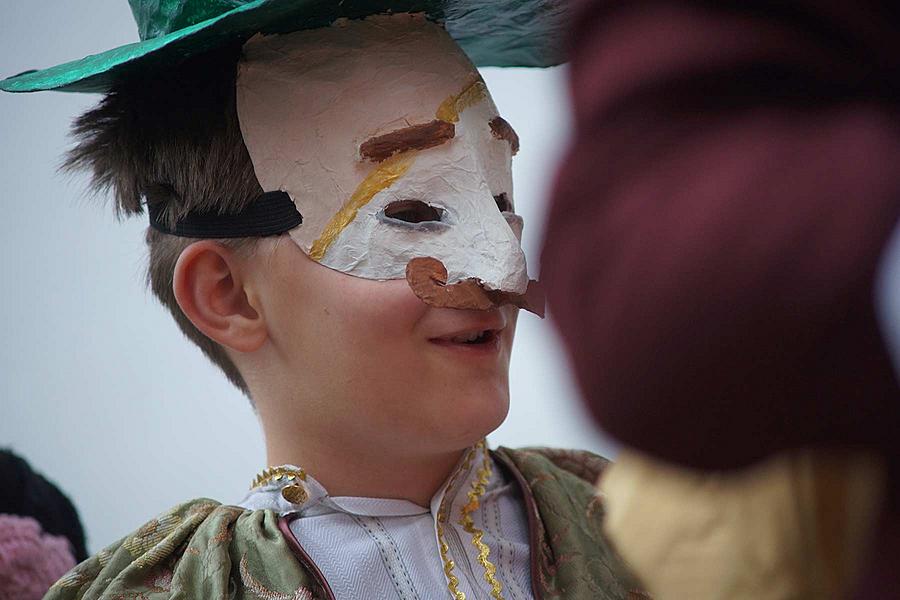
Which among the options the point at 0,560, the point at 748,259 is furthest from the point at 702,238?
the point at 0,560

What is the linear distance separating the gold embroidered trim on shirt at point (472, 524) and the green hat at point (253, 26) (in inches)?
17.5

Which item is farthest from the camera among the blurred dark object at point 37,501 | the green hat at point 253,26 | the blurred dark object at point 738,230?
the blurred dark object at point 37,501

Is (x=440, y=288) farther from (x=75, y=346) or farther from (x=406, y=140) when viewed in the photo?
(x=75, y=346)

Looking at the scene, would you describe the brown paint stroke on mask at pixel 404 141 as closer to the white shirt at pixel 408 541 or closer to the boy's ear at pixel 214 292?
the boy's ear at pixel 214 292

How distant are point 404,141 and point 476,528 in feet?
1.34

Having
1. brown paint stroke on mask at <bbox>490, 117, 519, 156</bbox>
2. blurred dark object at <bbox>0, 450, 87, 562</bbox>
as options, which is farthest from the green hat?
blurred dark object at <bbox>0, 450, 87, 562</bbox>

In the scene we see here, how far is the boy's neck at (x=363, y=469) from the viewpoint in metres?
1.08

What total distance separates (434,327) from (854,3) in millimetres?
633

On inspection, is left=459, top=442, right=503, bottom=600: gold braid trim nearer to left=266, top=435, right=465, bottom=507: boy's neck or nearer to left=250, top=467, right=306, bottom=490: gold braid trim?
left=266, top=435, right=465, bottom=507: boy's neck

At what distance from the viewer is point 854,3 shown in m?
0.42

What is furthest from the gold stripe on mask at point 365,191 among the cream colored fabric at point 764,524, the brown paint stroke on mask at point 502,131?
the cream colored fabric at point 764,524

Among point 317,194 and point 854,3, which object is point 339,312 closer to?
point 317,194

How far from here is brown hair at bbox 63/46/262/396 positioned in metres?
1.08

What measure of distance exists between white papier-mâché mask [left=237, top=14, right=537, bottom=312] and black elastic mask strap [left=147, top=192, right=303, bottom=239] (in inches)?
0.5
